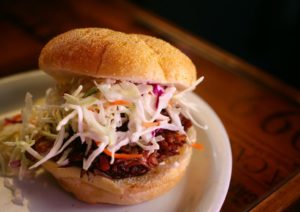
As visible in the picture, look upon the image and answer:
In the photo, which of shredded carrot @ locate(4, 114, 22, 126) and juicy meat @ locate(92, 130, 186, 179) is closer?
juicy meat @ locate(92, 130, 186, 179)

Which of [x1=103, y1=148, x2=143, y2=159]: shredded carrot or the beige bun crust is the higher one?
[x1=103, y1=148, x2=143, y2=159]: shredded carrot

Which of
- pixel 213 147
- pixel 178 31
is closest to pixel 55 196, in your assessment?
pixel 213 147

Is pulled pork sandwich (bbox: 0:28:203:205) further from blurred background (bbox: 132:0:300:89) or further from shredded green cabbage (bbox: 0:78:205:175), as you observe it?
blurred background (bbox: 132:0:300:89)

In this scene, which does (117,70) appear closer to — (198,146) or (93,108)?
(93,108)

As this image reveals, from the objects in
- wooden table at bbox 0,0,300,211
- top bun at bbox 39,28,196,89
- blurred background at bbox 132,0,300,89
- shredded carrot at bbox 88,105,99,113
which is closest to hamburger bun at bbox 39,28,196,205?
top bun at bbox 39,28,196,89

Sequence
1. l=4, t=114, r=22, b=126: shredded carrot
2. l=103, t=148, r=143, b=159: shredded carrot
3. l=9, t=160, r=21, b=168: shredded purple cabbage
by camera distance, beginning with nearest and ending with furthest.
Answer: l=103, t=148, r=143, b=159: shredded carrot → l=9, t=160, r=21, b=168: shredded purple cabbage → l=4, t=114, r=22, b=126: shredded carrot

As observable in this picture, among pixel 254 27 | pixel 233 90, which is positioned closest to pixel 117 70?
pixel 233 90

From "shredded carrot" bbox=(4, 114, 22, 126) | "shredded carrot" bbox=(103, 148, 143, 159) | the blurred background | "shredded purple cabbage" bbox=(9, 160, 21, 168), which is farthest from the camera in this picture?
the blurred background
